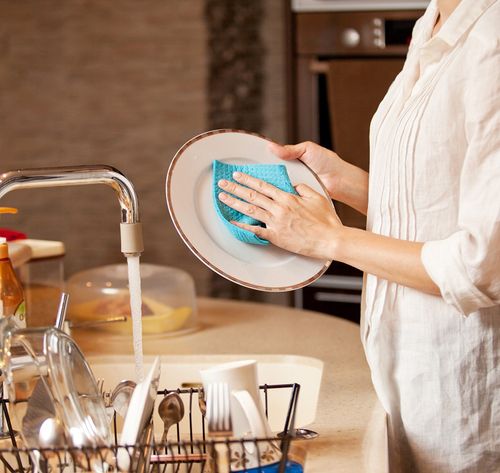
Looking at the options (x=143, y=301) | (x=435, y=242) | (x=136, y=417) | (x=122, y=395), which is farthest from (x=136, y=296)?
(x=143, y=301)

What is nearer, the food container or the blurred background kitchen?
the food container

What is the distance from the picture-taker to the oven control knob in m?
2.69

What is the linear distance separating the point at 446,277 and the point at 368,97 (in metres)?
1.71

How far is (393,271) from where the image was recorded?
1.07m

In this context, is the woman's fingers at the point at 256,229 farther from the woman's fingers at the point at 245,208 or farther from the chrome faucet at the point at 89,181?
the chrome faucet at the point at 89,181

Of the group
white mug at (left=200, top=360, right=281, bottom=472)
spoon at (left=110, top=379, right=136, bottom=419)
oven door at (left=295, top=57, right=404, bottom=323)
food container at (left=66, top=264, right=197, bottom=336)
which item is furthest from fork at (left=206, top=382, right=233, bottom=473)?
oven door at (left=295, top=57, right=404, bottom=323)

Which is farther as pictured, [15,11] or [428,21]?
[15,11]

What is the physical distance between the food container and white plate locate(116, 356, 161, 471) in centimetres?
92

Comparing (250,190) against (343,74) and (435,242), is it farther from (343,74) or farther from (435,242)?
(343,74)

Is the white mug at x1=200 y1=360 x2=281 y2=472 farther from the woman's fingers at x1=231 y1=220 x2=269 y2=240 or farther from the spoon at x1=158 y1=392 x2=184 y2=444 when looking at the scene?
the woman's fingers at x1=231 y1=220 x2=269 y2=240

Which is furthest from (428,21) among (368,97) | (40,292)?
(368,97)

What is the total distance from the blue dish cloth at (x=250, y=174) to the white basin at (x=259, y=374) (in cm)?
38

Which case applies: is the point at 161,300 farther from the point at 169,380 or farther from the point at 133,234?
the point at 133,234

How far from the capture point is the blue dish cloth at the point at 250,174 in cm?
123
